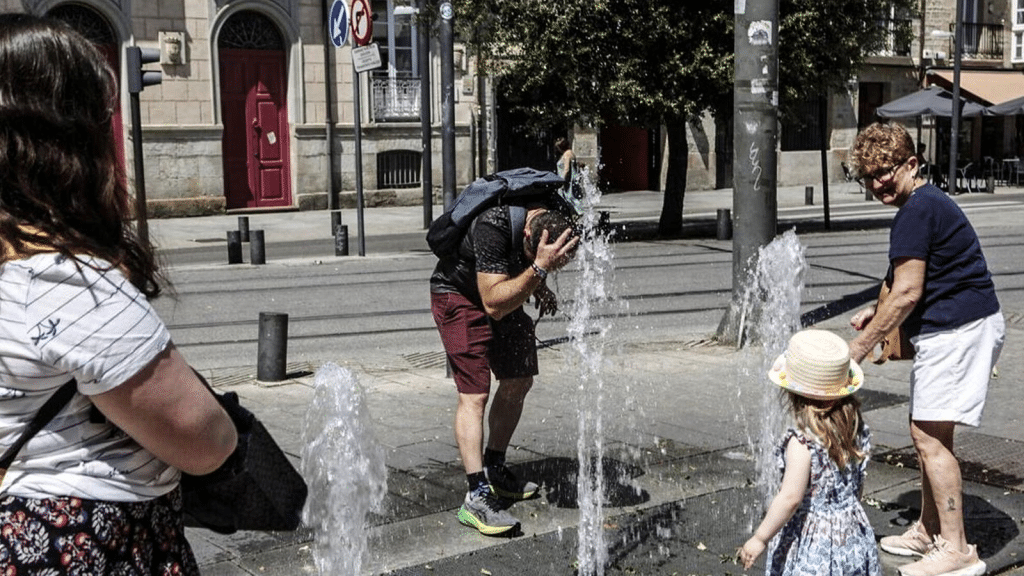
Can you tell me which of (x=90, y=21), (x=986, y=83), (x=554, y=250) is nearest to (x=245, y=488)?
(x=554, y=250)

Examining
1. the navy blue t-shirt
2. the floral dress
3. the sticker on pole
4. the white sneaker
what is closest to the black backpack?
the navy blue t-shirt

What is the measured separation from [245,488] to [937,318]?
10.3 ft

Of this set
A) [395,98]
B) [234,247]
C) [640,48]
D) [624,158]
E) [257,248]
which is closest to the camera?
[257,248]

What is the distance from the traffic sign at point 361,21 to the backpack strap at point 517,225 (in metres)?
10.7

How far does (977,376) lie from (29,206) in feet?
11.9

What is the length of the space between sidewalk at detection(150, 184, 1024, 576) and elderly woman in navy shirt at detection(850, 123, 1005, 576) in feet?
1.10

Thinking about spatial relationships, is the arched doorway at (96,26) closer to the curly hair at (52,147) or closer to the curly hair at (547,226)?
the curly hair at (547,226)

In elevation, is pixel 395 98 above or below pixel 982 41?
below

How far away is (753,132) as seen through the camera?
9.14 metres

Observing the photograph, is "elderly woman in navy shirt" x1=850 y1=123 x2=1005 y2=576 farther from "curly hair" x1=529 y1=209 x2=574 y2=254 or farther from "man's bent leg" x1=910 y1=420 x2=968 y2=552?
"curly hair" x1=529 y1=209 x2=574 y2=254

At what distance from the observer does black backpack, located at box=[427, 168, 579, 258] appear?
505 centimetres

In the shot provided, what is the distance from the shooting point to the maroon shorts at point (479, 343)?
524 centimetres

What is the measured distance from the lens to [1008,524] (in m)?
5.17

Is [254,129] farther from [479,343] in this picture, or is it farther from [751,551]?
[751,551]
